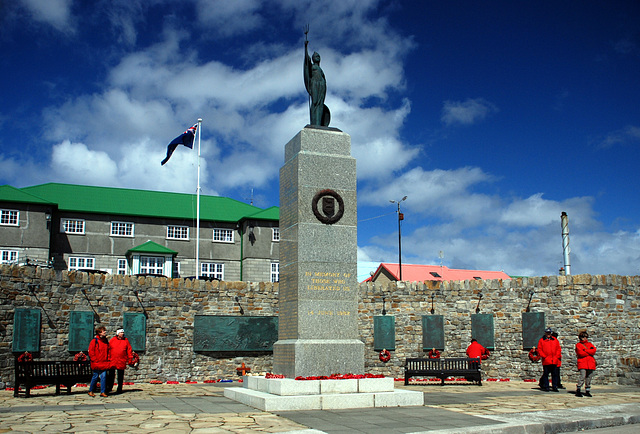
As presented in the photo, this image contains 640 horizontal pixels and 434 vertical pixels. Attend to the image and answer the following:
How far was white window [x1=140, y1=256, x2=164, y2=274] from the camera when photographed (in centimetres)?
3591

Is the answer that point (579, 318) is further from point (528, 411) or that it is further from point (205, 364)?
point (205, 364)

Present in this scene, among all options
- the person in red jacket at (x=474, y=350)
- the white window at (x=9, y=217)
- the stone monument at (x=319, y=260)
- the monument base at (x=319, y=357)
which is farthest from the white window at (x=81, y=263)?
the monument base at (x=319, y=357)

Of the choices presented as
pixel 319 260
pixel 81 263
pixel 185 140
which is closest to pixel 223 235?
pixel 81 263

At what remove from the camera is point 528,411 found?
9.55 meters

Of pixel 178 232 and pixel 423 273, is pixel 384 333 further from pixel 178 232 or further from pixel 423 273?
pixel 423 273

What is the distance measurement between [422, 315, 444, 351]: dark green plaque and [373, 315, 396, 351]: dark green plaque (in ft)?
3.05

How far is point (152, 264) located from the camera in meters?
36.2

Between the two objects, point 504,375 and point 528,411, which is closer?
point 528,411

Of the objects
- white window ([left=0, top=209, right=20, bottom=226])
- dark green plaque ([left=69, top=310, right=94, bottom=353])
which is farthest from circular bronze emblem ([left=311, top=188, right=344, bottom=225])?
white window ([left=0, top=209, right=20, bottom=226])

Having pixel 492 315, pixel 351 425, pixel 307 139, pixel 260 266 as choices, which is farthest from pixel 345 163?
pixel 260 266

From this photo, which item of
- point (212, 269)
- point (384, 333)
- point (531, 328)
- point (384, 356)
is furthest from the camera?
point (212, 269)

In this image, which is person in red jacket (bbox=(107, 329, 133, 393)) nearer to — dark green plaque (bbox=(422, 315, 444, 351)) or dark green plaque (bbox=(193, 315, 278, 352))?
dark green plaque (bbox=(193, 315, 278, 352))

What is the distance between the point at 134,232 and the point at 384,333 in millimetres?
23287

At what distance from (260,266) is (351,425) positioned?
30.3 metres
